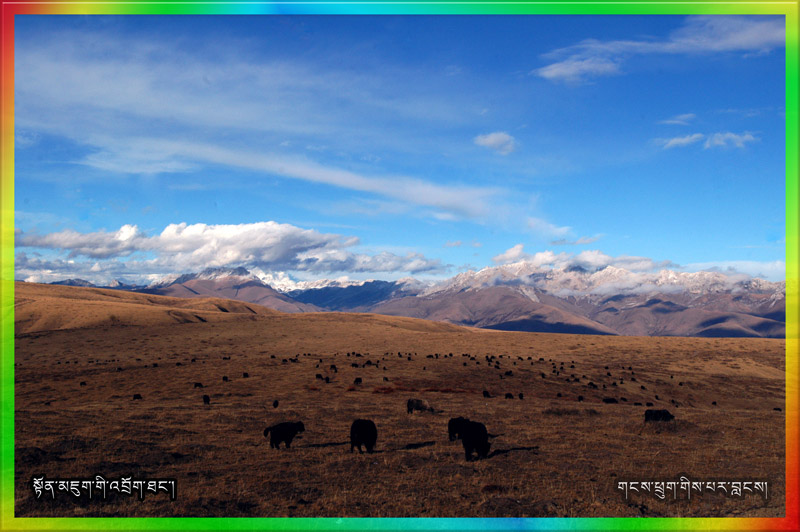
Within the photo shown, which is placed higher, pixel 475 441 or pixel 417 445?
pixel 475 441

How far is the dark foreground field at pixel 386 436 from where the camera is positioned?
15.8 meters

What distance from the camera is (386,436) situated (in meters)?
26.9

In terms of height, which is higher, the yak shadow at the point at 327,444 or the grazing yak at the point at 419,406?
the yak shadow at the point at 327,444

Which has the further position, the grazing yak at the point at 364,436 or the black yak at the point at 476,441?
the grazing yak at the point at 364,436

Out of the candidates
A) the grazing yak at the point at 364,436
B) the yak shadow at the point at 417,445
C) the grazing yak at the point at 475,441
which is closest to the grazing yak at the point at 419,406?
the yak shadow at the point at 417,445

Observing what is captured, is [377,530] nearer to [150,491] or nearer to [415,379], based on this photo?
[150,491]

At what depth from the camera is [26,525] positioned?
12.2 m

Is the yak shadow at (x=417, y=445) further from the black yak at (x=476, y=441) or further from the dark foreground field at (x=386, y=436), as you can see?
the black yak at (x=476, y=441)

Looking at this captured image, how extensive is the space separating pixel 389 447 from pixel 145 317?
135040 mm

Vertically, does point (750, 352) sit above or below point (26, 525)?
below

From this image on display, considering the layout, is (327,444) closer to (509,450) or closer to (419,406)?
(509,450)

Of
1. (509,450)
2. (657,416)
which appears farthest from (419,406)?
(657,416)

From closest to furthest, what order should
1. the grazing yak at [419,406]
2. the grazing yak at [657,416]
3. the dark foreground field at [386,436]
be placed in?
1. the dark foreground field at [386,436]
2. the grazing yak at [657,416]
3. the grazing yak at [419,406]

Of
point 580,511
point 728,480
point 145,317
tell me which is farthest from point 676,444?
point 145,317
